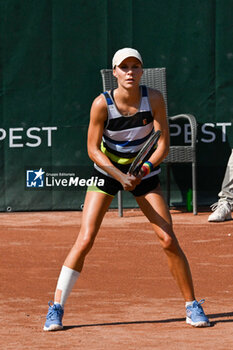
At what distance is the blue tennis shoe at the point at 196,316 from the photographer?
483 cm

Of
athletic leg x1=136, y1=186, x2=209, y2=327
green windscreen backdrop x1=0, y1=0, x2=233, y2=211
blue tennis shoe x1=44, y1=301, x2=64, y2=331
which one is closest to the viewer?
blue tennis shoe x1=44, y1=301, x2=64, y2=331

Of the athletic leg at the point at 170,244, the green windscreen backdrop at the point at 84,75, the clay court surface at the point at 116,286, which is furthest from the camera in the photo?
the green windscreen backdrop at the point at 84,75

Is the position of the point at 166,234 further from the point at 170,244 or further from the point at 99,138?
the point at 99,138

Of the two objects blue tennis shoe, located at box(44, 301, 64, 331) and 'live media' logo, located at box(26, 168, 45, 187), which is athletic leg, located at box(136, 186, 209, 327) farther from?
'live media' logo, located at box(26, 168, 45, 187)

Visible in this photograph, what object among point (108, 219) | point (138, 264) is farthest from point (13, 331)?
point (108, 219)

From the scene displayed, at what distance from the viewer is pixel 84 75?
33.5 feet

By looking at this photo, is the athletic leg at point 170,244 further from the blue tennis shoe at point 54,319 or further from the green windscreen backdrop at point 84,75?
the green windscreen backdrop at point 84,75

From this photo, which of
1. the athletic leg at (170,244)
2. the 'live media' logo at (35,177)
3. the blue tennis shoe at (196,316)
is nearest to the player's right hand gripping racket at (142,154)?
the athletic leg at (170,244)

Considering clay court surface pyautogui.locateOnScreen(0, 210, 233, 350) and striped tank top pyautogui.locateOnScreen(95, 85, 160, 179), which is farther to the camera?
striped tank top pyautogui.locateOnScreen(95, 85, 160, 179)

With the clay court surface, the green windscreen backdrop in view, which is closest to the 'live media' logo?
the green windscreen backdrop

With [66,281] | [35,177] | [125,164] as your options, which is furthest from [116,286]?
[35,177]

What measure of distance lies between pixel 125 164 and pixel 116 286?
4.56 feet

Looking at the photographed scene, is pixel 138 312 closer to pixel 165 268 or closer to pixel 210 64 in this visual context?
pixel 165 268

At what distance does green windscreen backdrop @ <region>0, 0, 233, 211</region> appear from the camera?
10.1m
